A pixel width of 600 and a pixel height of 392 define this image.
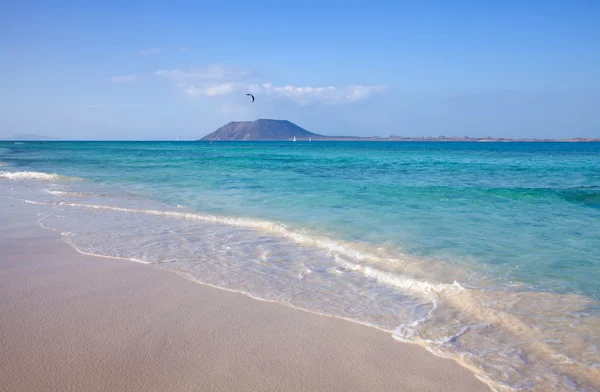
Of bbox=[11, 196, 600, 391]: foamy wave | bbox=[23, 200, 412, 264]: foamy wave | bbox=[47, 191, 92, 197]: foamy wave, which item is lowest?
bbox=[11, 196, 600, 391]: foamy wave

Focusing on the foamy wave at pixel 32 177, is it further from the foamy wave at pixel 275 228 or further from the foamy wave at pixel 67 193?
the foamy wave at pixel 275 228

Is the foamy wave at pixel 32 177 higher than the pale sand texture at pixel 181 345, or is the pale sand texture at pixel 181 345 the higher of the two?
the foamy wave at pixel 32 177

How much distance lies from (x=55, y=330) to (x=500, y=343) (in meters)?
4.05

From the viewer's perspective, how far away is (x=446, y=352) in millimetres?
3689

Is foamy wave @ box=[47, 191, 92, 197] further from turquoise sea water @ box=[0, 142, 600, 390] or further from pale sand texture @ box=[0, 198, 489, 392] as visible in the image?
pale sand texture @ box=[0, 198, 489, 392]

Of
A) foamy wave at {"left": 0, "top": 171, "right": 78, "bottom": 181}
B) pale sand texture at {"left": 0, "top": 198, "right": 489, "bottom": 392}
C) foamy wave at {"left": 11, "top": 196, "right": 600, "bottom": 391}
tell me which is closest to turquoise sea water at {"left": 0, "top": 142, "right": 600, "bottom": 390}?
foamy wave at {"left": 11, "top": 196, "right": 600, "bottom": 391}

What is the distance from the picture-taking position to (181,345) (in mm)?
3678

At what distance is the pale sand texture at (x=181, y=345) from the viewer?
10.3 ft

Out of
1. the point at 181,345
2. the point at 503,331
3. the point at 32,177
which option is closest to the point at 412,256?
the point at 503,331

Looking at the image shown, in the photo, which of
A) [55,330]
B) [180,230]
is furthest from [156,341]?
[180,230]

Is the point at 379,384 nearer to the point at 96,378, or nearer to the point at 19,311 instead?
the point at 96,378

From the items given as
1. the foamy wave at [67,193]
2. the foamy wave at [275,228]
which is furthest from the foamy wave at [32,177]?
the foamy wave at [275,228]

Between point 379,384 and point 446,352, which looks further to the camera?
point 446,352

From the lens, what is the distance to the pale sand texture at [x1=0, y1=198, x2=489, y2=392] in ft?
10.3
